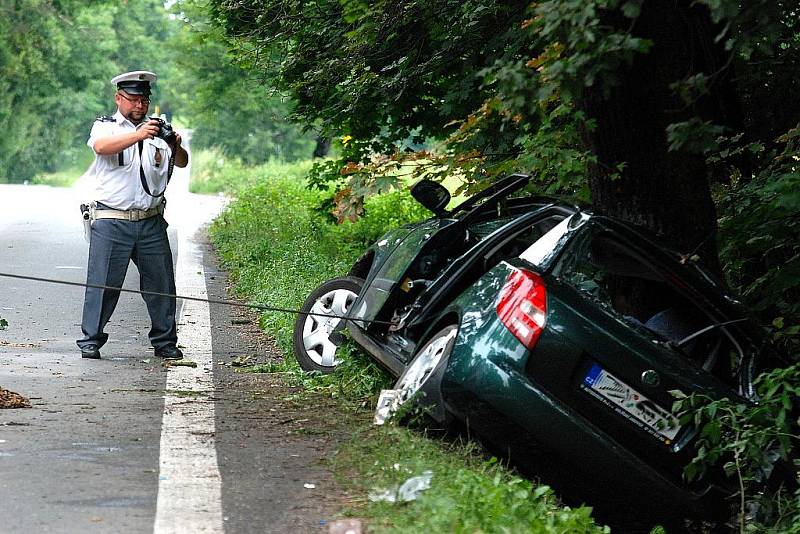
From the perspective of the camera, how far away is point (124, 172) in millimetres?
9211

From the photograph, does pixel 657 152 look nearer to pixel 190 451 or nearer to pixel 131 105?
pixel 190 451

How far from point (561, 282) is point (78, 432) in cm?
247

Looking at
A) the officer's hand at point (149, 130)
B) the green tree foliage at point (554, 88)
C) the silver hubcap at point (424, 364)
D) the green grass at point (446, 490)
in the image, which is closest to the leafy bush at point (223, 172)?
the green tree foliage at point (554, 88)

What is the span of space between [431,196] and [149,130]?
2200 mm

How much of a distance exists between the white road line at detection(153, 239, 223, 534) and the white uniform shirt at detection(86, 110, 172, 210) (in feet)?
3.81

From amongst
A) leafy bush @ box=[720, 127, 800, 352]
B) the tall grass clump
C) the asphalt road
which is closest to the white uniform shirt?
the asphalt road

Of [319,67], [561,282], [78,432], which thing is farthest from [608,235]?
[319,67]

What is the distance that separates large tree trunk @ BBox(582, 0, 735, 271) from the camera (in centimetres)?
786

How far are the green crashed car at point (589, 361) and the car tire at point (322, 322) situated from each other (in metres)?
1.42

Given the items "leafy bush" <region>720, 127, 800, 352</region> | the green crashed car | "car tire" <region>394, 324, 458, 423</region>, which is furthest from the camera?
"leafy bush" <region>720, 127, 800, 352</region>

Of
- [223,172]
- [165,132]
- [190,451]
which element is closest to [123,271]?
[165,132]

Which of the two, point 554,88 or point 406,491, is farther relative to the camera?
point 554,88

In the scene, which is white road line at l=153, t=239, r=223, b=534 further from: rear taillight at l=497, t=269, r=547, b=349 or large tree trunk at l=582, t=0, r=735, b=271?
large tree trunk at l=582, t=0, r=735, b=271

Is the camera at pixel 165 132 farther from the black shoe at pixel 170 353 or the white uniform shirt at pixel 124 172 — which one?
the black shoe at pixel 170 353
